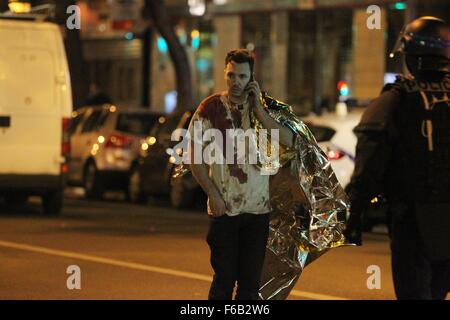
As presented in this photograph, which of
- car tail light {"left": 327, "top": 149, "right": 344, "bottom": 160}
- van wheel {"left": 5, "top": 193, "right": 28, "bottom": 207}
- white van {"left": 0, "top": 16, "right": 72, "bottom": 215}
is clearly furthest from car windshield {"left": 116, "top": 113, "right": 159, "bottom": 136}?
car tail light {"left": 327, "top": 149, "right": 344, "bottom": 160}

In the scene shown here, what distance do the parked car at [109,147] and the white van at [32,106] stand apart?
4.29 m

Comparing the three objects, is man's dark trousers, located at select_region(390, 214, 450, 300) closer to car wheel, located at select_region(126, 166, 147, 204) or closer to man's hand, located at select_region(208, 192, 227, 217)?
man's hand, located at select_region(208, 192, 227, 217)

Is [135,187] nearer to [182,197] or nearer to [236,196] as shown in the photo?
[182,197]

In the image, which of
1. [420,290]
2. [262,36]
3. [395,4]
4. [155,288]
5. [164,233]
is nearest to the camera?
[420,290]

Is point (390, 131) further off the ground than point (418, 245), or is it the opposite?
point (390, 131)

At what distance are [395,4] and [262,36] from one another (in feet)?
16.5

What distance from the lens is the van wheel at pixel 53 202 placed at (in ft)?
53.4

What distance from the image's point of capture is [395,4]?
25438 millimetres

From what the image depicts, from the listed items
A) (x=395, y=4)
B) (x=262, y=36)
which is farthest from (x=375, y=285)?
(x=262, y=36)

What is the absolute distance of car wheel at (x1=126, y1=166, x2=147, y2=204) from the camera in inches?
768

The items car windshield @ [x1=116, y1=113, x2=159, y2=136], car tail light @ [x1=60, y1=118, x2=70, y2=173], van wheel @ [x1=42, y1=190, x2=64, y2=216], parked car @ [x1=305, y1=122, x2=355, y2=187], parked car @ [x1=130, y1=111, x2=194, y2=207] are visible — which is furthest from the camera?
car windshield @ [x1=116, y1=113, x2=159, y2=136]

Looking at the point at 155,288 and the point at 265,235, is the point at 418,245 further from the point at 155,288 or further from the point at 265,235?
the point at 155,288

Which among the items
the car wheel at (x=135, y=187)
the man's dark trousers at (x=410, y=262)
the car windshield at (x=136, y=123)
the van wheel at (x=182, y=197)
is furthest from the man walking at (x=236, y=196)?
the car windshield at (x=136, y=123)

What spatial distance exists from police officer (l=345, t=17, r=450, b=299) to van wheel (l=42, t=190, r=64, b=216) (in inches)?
428
